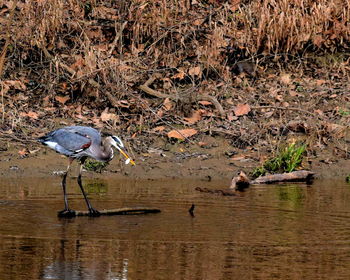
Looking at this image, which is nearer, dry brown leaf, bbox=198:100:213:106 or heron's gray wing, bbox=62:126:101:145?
heron's gray wing, bbox=62:126:101:145

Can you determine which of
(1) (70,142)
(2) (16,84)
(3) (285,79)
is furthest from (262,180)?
(2) (16,84)

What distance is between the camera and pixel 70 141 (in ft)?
40.1

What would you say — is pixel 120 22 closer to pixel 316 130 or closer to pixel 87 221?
pixel 316 130

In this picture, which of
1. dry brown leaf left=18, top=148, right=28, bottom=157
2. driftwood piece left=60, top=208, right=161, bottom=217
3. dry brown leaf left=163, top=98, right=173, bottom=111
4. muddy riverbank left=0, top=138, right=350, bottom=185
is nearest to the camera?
driftwood piece left=60, top=208, right=161, bottom=217

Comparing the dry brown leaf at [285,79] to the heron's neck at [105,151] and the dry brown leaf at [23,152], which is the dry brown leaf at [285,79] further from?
the heron's neck at [105,151]

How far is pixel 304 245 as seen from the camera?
30.9ft

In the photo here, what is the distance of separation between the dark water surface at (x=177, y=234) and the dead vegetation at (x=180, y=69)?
95.0 inches

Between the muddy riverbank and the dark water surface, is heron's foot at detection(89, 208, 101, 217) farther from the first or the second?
the muddy riverbank

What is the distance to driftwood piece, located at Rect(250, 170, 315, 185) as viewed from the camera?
14047 millimetres

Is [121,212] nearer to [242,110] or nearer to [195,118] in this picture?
[195,118]

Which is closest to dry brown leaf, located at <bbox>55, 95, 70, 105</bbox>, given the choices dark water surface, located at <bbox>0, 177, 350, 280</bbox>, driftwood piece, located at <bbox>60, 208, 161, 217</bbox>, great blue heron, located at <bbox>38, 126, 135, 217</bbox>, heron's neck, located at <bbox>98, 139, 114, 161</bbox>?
dark water surface, located at <bbox>0, 177, 350, 280</bbox>

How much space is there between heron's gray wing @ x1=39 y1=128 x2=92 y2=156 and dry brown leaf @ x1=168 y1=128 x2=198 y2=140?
3384 mm

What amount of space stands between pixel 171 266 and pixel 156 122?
25.5 feet


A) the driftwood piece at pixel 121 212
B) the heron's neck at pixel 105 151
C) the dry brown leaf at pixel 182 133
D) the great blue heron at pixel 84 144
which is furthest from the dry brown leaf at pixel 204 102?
the driftwood piece at pixel 121 212
